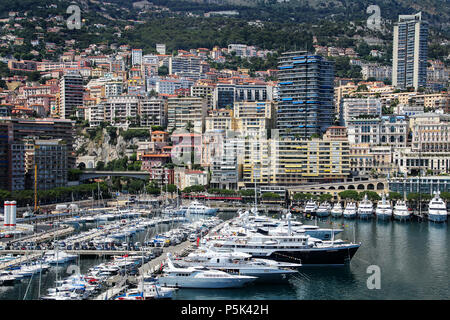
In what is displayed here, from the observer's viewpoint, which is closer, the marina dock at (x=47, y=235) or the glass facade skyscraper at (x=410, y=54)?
the marina dock at (x=47, y=235)

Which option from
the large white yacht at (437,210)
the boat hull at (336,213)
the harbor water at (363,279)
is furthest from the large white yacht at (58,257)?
the large white yacht at (437,210)

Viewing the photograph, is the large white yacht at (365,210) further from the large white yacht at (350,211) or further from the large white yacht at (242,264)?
the large white yacht at (242,264)

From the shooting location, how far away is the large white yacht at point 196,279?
24.6 m

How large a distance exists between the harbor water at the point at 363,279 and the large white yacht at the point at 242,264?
49 centimetres

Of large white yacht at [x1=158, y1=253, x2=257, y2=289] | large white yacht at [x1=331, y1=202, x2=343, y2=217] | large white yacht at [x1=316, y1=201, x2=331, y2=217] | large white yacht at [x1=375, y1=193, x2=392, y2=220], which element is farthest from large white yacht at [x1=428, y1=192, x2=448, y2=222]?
large white yacht at [x1=158, y1=253, x2=257, y2=289]

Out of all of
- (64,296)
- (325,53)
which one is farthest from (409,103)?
(64,296)

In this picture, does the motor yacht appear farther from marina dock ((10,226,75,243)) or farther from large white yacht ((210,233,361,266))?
marina dock ((10,226,75,243))

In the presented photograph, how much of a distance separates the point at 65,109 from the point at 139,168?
20.6m

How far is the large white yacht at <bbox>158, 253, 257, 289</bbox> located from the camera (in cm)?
2464

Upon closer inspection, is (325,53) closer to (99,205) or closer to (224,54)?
(224,54)

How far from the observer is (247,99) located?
7969cm

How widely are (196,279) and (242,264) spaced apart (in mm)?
2423

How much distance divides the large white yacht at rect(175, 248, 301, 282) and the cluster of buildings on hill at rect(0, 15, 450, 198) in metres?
A: 28.9

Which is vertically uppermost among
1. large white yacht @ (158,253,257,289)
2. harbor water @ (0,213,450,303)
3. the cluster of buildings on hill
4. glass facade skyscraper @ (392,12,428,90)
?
glass facade skyscraper @ (392,12,428,90)
